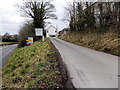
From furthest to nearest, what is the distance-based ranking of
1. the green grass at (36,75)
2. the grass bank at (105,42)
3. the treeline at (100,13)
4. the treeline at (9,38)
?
1. the treeline at (9,38)
2. the treeline at (100,13)
3. the grass bank at (105,42)
4. the green grass at (36,75)

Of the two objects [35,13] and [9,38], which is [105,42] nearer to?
[35,13]

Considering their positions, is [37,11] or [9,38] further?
[9,38]

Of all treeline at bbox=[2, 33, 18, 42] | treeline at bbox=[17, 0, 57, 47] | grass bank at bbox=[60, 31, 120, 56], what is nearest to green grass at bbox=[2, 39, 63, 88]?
grass bank at bbox=[60, 31, 120, 56]

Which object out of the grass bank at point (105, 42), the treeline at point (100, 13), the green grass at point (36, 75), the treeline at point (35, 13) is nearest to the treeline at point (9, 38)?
the treeline at point (35, 13)

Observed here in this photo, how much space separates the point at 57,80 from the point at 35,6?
2535cm

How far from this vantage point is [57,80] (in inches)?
138

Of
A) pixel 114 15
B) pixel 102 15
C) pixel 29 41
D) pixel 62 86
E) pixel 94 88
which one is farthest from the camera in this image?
pixel 29 41

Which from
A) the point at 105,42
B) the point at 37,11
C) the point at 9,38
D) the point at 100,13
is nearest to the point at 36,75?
the point at 105,42

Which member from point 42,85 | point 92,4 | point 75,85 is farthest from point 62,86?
point 92,4

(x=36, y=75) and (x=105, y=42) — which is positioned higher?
(x=105, y=42)

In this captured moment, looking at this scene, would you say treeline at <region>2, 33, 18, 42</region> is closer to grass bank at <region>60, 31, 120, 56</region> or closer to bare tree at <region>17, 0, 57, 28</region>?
bare tree at <region>17, 0, 57, 28</region>

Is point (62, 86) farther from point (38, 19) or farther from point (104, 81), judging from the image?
point (38, 19)

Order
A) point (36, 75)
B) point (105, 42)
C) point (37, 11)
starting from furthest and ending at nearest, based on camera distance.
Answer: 1. point (37, 11)
2. point (105, 42)
3. point (36, 75)

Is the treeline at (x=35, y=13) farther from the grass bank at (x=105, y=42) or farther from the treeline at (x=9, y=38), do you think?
the treeline at (x=9, y=38)
